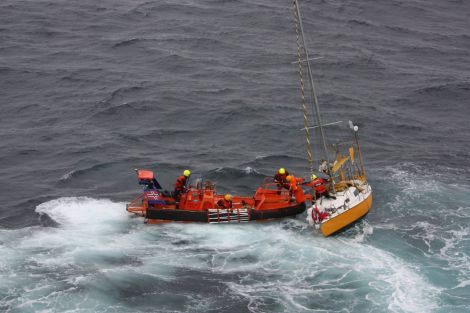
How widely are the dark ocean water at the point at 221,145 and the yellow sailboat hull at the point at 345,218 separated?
73 centimetres

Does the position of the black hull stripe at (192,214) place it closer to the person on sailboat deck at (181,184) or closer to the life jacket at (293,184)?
the life jacket at (293,184)

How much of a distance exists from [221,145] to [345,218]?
13394mm

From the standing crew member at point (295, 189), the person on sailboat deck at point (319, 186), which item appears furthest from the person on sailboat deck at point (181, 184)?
the person on sailboat deck at point (319, 186)

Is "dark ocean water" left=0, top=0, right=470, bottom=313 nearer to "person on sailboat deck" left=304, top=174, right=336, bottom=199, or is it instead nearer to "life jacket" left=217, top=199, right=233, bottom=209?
"life jacket" left=217, top=199, right=233, bottom=209

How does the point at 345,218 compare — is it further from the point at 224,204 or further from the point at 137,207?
the point at 137,207

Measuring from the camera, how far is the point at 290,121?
170 feet

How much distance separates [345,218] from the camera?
1485 inches

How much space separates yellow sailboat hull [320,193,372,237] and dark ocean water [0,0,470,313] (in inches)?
28.6

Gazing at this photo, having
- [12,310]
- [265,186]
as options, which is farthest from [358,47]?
[12,310]

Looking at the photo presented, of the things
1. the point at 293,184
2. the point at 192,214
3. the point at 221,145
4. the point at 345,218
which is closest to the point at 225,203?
the point at 192,214

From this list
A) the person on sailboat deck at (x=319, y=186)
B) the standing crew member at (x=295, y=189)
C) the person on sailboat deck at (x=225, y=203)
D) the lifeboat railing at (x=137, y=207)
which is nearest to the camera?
the person on sailboat deck at (x=225, y=203)

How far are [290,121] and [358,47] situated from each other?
17.4 metres

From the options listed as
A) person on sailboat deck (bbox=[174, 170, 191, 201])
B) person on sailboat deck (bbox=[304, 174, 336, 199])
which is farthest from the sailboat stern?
person on sailboat deck (bbox=[174, 170, 191, 201])

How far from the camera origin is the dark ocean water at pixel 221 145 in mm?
33531
